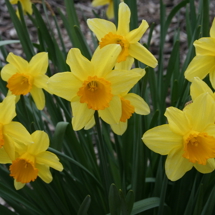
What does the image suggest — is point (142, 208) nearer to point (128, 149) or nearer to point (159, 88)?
point (128, 149)

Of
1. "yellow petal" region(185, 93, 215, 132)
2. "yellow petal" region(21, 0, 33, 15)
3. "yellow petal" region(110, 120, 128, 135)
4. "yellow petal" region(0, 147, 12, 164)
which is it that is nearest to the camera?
"yellow petal" region(185, 93, 215, 132)

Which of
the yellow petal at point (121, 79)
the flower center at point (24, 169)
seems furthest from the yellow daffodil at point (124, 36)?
the flower center at point (24, 169)

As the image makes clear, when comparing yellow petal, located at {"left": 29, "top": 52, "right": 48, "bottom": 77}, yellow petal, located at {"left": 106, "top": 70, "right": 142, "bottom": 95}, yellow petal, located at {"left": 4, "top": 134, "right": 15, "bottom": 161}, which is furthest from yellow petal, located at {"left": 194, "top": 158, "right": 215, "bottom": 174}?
yellow petal, located at {"left": 29, "top": 52, "right": 48, "bottom": 77}

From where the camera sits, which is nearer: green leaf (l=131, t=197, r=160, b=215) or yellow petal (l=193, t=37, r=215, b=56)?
yellow petal (l=193, t=37, r=215, b=56)

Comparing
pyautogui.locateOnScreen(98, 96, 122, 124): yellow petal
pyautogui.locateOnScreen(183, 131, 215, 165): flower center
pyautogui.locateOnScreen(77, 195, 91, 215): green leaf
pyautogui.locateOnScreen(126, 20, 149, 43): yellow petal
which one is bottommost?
pyautogui.locateOnScreen(77, 195, 91, 215): green leaf

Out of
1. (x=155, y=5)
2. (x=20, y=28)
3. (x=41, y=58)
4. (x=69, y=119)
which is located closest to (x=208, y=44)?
(x=41, y=58)

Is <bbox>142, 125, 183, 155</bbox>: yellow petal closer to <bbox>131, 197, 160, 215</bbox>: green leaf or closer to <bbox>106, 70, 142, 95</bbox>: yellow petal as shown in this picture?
<bbox>106, 70, 142, 95</bbox>: yellow petal

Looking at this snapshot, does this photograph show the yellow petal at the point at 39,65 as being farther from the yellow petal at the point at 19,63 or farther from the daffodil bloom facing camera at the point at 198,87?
the daffodil bloom facing camera at the point at 198,87
